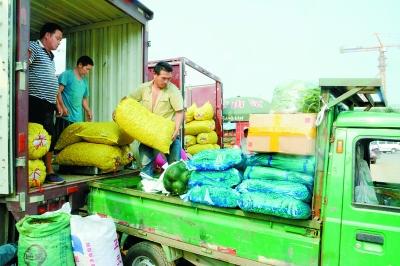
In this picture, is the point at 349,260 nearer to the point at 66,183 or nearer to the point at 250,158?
the point at 250,158

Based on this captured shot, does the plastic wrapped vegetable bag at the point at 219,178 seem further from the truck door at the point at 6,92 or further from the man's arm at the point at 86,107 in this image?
the man's arm at the point at 86,107

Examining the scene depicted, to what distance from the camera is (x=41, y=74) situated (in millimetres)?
3906

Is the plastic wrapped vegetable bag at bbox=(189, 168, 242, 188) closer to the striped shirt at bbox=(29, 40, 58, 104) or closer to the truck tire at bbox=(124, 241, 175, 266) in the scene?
the truck tire at bbox=(124, 241, 175, 266)

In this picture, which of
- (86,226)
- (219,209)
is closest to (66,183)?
(86,226)

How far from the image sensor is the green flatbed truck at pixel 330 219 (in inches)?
91.2

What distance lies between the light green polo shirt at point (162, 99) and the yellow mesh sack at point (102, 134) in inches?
18.7

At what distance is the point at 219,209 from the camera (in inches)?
114

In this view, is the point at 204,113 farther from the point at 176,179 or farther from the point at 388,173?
the point at 176,179

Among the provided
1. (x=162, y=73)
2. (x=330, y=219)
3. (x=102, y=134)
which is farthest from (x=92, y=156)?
(x=330, y=219)

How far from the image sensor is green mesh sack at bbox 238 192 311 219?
2484 millimetres

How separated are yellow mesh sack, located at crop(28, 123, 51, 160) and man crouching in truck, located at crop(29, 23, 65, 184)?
1.39 feet

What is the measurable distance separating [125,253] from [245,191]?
1.75 metres

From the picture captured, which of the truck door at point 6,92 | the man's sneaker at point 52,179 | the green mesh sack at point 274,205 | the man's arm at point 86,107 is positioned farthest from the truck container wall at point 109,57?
the green mesh sack at point 274,205

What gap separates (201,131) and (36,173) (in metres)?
6.57
